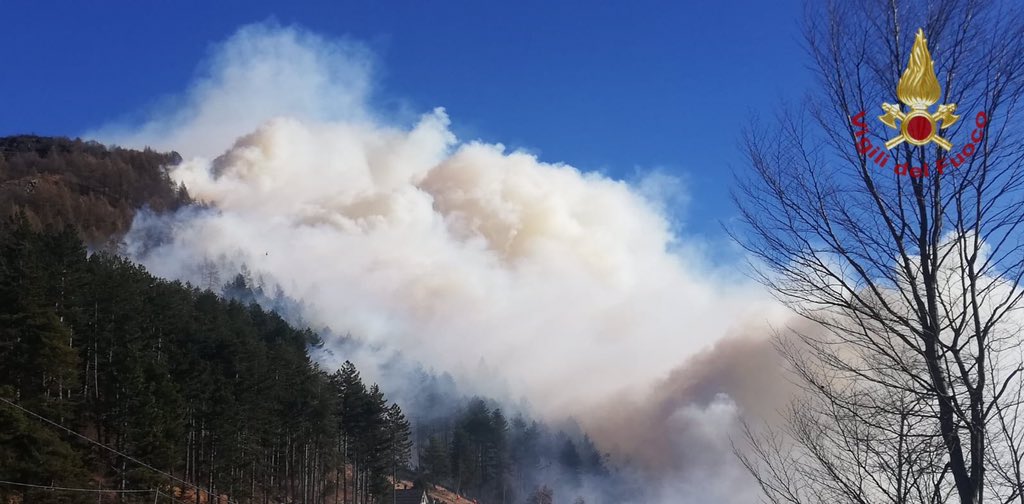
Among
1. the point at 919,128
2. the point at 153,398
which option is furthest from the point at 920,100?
the point at 153,398

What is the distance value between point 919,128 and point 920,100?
277 millimetres

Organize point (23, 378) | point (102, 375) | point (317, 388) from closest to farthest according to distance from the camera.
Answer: point (23, 378)
point (102, 375)
point (317, 388)

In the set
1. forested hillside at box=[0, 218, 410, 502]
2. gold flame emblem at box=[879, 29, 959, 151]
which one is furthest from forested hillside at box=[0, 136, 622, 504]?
gold flame emblem at box=[879, 29, 959, 151]

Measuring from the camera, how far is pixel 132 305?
47219mm

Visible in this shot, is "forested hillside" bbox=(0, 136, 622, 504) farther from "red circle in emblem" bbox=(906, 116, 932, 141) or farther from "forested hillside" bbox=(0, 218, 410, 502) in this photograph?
"red circle in emblem" bbox=(906, 116, 932, 141)

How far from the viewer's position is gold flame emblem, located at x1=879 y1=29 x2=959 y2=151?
6.74m

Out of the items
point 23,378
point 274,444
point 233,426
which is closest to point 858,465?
point 23,378

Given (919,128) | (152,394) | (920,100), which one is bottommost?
(919,128)

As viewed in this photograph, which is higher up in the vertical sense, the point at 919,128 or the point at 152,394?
the point at 152,394

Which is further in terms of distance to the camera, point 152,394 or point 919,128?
point 152,394

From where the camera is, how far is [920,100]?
685 cm

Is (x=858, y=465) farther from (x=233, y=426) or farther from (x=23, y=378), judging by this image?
(x=233, y=426)

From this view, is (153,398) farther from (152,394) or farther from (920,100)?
(920,100)

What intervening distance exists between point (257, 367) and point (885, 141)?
49.7 metres
